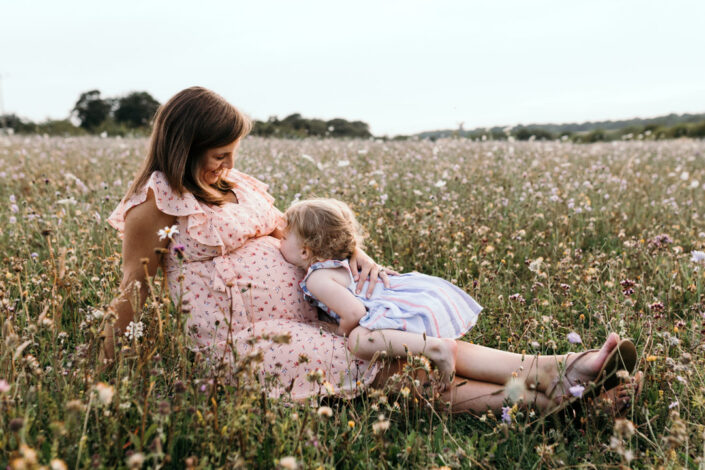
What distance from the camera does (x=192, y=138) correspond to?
2564 millimetres

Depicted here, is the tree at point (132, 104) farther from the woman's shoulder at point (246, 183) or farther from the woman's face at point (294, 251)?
the woman's face at point (294, 251)

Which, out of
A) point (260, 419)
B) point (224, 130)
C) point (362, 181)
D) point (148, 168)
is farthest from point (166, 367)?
point (362, 181)

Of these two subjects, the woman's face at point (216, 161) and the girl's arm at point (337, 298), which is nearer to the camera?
the girl's arm at point (337, 298)

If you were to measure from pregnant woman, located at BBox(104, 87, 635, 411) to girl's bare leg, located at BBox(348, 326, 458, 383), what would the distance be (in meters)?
0.08

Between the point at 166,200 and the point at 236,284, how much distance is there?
0.52 meters

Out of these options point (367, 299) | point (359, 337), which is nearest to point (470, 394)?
point (359, 337)

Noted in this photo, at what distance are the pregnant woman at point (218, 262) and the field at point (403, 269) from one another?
147 mm

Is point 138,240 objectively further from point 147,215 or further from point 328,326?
point 328,326

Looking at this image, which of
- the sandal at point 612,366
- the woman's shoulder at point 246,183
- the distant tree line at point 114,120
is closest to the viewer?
the sandal at point 612,366

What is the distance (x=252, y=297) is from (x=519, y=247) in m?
2.20

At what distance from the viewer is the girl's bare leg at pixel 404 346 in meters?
2.09

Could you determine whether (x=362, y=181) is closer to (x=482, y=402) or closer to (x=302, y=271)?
(x=302, y=271)

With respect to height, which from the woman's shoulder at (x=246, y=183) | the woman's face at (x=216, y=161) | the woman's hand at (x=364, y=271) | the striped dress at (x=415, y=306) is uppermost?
the woman's face at (x=216, y=161)

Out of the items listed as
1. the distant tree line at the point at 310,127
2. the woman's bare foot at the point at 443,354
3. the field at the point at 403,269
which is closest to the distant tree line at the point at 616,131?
the distant tree line at the point at 310,127
